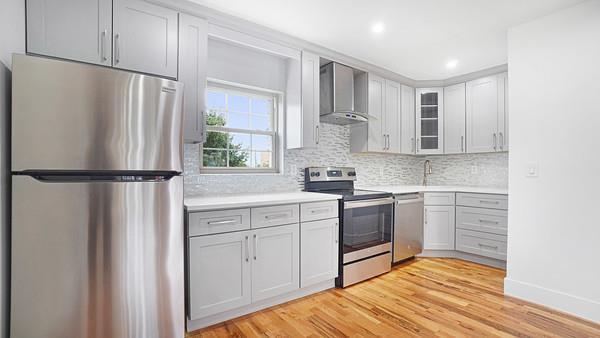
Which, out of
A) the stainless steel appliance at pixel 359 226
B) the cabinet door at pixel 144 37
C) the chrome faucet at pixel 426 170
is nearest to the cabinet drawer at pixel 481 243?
the stainless steel appliance at pixel 359 226

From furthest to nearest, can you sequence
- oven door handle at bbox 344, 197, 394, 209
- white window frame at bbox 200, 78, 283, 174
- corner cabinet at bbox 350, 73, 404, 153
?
1. corner cabinet at bbox 350, 73, 404, 153
2. oven door handle at bbox 344, 197, 394, 209
3. white window frame at bbox 200, 78, 283, 174

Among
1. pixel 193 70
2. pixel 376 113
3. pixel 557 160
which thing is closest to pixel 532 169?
pixel 557 160

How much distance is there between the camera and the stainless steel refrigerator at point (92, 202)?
131 cm

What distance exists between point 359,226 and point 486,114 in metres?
2.38

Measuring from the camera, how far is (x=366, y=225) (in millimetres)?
2992

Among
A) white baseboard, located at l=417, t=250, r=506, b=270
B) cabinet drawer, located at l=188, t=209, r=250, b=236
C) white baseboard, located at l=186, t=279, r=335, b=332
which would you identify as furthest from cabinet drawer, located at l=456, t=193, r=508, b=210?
cabinet drawer, located at l=188, t=209, r=250, b=236

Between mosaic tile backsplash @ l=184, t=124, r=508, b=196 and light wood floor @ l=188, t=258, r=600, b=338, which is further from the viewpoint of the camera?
mosaic tile backsplash @ l=184, t=124, r=508, b=196

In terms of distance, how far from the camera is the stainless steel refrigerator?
131cm

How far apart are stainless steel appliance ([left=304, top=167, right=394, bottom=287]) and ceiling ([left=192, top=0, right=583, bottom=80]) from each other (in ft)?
4.67

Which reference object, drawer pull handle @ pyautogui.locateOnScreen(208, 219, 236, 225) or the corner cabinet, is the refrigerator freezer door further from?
the corner cabinet

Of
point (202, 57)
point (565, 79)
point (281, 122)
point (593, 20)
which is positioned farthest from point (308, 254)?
point (593, 20)

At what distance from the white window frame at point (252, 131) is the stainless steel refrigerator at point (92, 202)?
3.48 feet

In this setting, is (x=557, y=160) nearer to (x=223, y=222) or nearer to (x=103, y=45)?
(x=223, y=222)

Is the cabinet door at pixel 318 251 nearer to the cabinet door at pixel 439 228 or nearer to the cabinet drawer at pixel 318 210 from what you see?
the cabinet drawer at pixel 318 210
